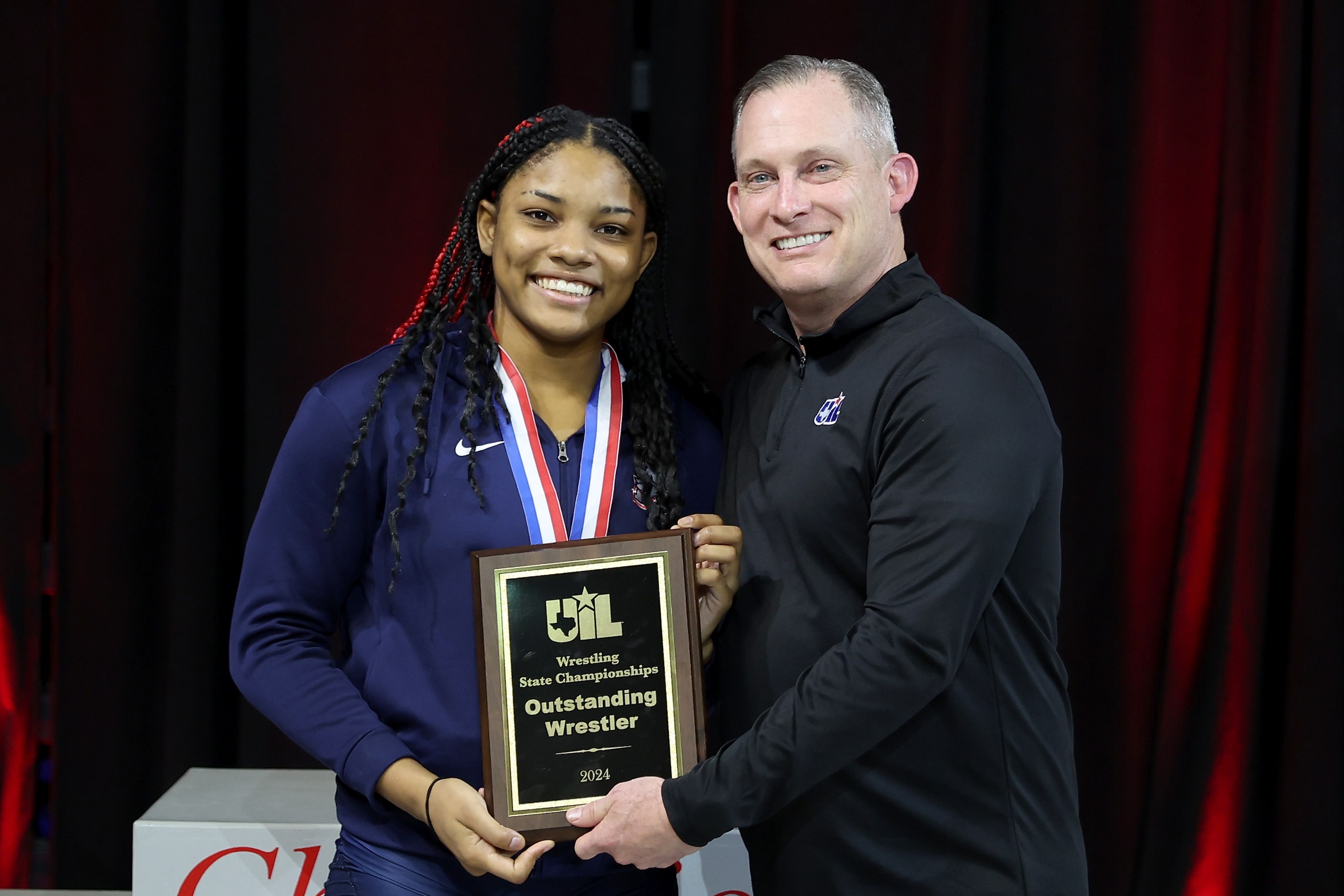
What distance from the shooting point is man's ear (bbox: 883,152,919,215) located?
5.67 feet

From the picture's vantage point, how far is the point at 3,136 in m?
2.80

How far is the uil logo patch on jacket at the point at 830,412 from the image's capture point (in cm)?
160

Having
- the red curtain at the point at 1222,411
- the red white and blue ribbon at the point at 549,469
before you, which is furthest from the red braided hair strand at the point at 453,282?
the red curtain at the point at 1222,411

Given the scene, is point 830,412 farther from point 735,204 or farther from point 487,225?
point 487,225

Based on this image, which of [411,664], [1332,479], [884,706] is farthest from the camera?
[1332,479]

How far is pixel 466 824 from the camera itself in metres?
1.54

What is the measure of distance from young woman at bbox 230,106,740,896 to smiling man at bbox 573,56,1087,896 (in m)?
0.17

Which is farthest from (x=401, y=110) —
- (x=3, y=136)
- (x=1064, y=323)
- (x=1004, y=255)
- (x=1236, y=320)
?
(x=1236, y=320)

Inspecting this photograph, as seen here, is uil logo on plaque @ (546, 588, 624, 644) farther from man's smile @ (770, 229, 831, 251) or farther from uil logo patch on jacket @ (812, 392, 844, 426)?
man's smile @ (770, 229, 831, 251)

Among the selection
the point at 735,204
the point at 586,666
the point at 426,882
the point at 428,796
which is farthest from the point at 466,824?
the point at 735,204

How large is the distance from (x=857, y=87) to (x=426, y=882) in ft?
4.37

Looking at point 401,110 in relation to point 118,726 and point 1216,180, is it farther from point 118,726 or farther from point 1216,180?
point 1216,180

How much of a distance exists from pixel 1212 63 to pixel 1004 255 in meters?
0.69

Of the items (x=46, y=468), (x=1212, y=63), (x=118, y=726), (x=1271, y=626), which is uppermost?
(x=1212, y=63)
